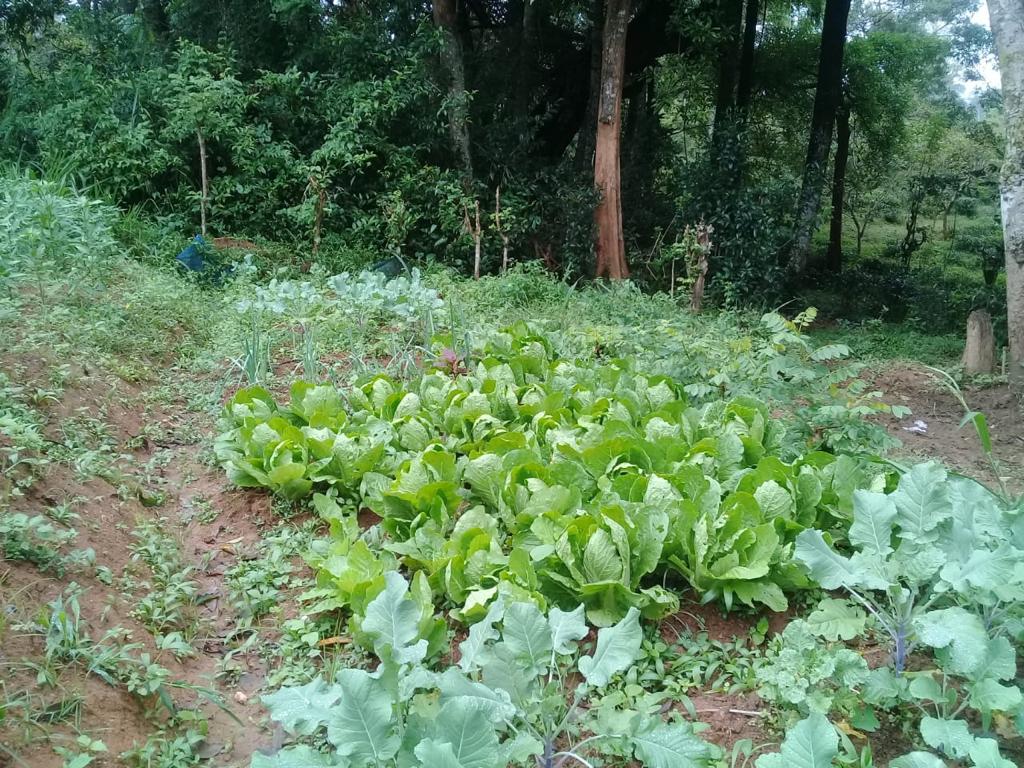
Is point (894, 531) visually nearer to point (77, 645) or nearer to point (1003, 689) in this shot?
point (1003, 689)

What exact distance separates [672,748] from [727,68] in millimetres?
11644

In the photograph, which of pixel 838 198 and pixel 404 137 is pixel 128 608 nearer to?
pixel 404 137

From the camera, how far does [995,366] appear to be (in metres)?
7.35

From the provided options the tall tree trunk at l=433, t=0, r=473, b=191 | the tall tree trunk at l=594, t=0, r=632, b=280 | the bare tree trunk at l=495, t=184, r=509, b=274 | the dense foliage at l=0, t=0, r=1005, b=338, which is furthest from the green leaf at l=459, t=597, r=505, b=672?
the tall tree trunk at l=433, t=0, r=473, b=191

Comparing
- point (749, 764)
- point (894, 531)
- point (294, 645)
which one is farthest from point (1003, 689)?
point (294, 645)

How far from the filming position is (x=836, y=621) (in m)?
2.05

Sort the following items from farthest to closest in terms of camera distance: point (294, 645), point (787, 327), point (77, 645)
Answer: point (787, 327)
point (294, 645)
point (77, 645)

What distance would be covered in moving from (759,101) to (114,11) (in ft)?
34.5

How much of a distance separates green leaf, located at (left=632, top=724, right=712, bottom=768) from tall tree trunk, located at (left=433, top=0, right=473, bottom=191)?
28.7ft

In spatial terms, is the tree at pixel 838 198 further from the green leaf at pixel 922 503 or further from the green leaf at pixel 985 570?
the green leaf at pixel 985 570

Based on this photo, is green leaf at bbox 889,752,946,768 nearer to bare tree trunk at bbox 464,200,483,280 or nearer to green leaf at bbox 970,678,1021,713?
green leaf at bbox 970,678,1021,713

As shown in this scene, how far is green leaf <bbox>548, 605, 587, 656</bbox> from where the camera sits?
75.9 inches

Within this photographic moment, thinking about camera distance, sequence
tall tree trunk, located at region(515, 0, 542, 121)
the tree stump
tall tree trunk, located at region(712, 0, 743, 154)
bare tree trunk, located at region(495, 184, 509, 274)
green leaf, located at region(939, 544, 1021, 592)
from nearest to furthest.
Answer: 1. green leaf, located at region(939, 544, 1021, 592)
2. the tree stump
3. bare tree trunk, located at region(495, 184, 509, 274)
4. tall tree trunk, located at region(712, 0, 743, 154)
5. tall tree trunk, located at region(515, 0, 542, 121)

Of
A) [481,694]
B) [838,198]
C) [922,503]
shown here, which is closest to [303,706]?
[481,694]
